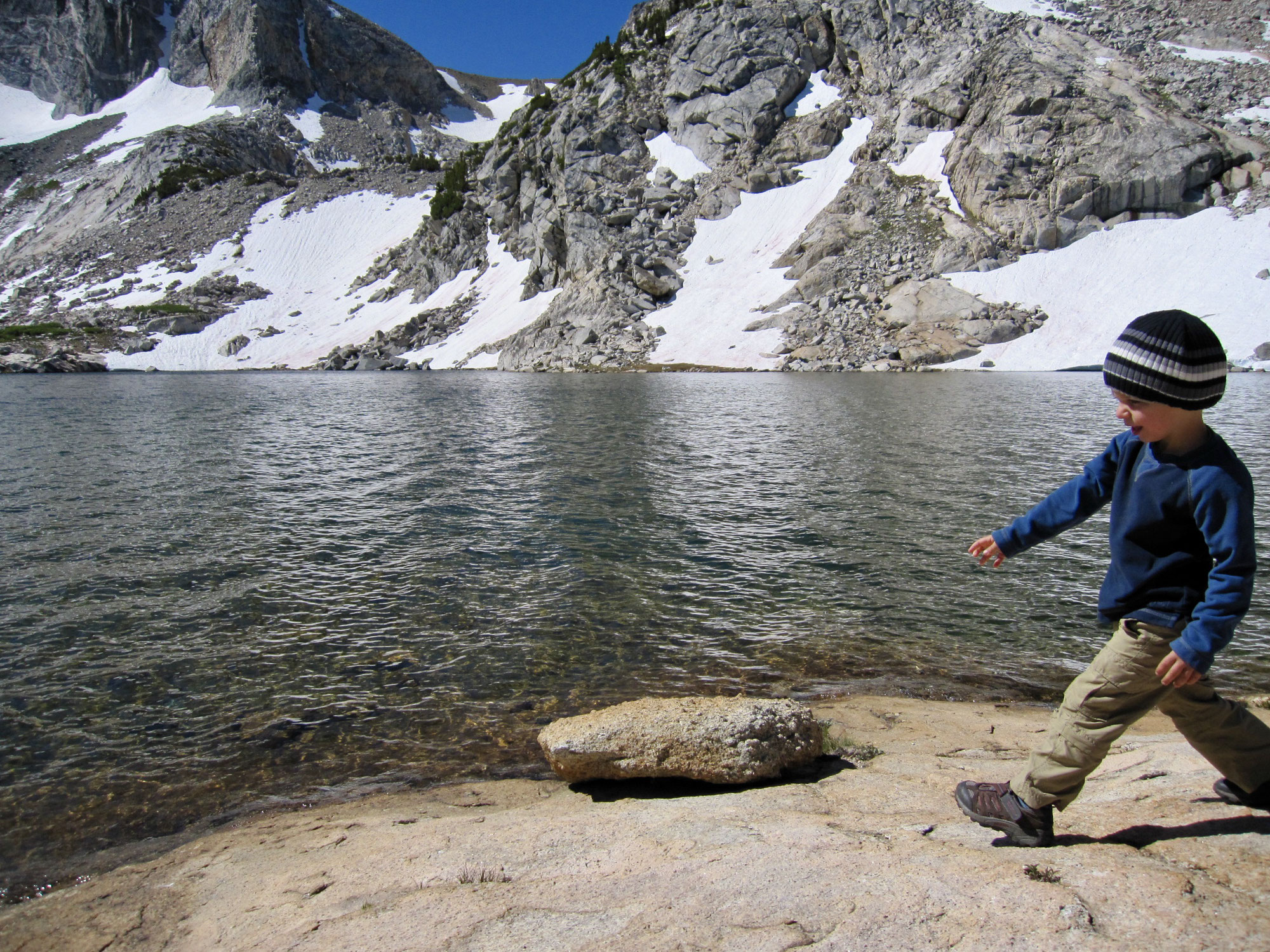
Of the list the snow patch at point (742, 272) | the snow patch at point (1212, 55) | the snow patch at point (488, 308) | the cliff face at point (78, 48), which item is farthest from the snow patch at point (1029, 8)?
the cliff face at point (78, 48)

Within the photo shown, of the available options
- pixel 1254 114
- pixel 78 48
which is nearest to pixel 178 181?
pixel 78 48

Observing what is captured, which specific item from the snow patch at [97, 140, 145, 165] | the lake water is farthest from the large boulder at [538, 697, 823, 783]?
the snow patch at [97, 140, 145, 165]

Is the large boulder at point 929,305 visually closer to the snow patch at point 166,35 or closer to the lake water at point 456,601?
the lake water at point 456,601

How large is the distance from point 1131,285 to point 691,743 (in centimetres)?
7511

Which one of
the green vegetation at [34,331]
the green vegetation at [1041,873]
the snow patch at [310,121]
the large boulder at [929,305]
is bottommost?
the green vegetation at [1041,873]

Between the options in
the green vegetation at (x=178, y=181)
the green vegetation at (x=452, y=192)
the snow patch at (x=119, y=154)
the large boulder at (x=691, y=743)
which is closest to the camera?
the large boulder at (x=691, y=743)

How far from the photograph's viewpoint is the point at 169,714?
768cm

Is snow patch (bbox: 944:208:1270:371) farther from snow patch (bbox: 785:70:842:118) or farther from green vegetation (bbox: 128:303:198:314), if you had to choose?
green vegetation (bbox: 128:303:198:314)

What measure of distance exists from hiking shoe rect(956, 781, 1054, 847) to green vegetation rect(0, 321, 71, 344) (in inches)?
5139

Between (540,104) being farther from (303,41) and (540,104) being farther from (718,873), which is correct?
(718,873)

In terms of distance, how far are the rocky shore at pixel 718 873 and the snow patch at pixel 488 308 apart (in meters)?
83.4

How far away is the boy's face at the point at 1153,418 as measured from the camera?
3830mm

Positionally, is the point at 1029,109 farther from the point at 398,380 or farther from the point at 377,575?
the point at 377,575

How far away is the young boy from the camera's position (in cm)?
370
